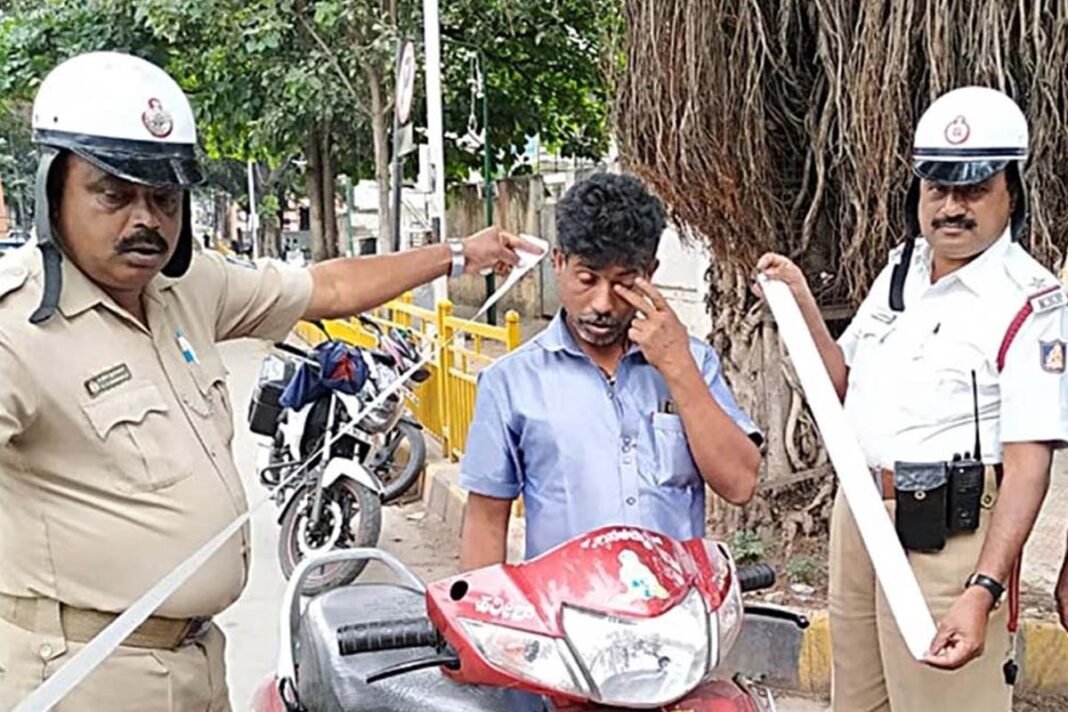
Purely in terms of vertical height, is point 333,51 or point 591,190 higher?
point 333,51

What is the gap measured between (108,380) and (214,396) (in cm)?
29

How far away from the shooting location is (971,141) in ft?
8.07

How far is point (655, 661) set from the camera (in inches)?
58.2

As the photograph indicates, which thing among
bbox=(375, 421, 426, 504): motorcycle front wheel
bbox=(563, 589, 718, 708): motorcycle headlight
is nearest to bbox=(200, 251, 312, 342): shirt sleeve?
bbox=(563, 589, 718, 708): motorcycle headlight

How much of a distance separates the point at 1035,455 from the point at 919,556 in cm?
35

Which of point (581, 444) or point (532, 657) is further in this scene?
point (581, 444)

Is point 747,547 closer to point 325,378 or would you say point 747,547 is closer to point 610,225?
point 325,378

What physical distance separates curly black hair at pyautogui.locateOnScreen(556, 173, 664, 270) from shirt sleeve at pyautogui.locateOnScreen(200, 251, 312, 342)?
80 centimetres

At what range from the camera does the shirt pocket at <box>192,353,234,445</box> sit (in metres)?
2.16

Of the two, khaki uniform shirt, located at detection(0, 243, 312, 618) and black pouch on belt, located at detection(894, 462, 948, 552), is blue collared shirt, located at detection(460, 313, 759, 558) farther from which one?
Answer: black pouch on belt, located at detection(894, 462, 948, 552)

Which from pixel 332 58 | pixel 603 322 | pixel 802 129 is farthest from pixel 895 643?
pixel 332 58

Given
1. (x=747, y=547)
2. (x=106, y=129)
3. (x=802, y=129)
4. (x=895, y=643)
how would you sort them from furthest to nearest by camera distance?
(x=747, y=547) < (x=802, y=129) < (x=895, y=643) < (x=106, y=129)

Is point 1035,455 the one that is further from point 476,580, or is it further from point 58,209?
point 58,209

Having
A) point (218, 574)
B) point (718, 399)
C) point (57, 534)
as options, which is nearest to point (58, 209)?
point (57, 534)
